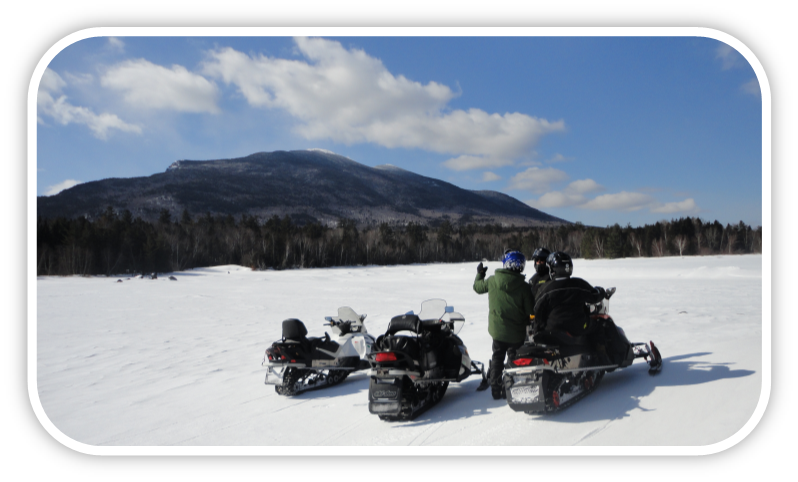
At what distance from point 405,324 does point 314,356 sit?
1645mm

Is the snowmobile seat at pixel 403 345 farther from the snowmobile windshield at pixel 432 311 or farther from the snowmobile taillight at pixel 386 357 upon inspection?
the snowmobile windshield at pixel 432 311

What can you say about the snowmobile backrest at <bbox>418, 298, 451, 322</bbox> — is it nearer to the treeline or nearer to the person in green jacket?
the person in green jacket

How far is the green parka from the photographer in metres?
4.53

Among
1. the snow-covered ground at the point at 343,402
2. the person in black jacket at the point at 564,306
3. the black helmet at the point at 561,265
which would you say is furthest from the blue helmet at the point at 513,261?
the snow-covered ground at the point at 343,402

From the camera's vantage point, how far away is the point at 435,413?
179 inches

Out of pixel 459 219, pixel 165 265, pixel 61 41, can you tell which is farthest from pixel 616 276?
pixel 459 219

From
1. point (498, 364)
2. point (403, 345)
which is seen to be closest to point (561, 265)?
point (498, 364)

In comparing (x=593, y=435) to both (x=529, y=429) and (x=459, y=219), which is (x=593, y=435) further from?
(x=459, y=219)

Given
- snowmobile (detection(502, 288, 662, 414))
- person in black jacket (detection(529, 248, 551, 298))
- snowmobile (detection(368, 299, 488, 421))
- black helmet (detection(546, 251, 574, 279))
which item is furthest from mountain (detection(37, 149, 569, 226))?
snowmobile (detection(502, 288, 662, 414))

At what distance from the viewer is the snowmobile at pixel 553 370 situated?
3883mm

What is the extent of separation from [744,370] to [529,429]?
8.79 feet

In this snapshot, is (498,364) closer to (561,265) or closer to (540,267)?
(561,265)

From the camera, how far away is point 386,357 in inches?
173

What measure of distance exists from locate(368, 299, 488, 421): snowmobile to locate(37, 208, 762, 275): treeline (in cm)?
1826
